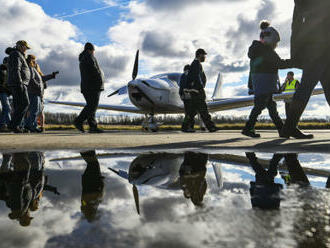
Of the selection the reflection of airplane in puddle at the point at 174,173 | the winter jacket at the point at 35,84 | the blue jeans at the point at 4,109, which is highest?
the winter jacket at the point at 35,84

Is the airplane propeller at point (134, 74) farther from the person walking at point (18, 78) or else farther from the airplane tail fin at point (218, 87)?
the airplane tail fin at point (218, 87)

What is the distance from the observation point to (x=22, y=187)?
136 centimetres

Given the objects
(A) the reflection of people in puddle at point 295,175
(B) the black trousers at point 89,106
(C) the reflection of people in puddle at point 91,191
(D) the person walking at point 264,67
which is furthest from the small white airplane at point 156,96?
(C) the reflection of people in puddle at point 91,191

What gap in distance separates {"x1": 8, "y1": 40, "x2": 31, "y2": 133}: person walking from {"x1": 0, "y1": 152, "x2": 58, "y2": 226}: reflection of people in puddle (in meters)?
4.79

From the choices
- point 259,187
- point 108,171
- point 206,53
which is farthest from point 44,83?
point 259,187

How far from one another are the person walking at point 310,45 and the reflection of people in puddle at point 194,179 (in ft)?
8.28

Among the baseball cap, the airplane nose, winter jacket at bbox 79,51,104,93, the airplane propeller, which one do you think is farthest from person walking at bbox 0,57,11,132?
the airplane propeller

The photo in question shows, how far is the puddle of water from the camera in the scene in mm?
719

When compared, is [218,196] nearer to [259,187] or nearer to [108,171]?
[259,187]

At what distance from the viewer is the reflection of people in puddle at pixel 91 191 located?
96cm

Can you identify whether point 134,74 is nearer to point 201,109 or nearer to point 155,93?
point 155,93

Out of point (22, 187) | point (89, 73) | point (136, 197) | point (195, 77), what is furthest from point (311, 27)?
point (89, 73)

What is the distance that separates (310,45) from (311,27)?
235 millimetres

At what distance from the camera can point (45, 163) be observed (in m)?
2.18
